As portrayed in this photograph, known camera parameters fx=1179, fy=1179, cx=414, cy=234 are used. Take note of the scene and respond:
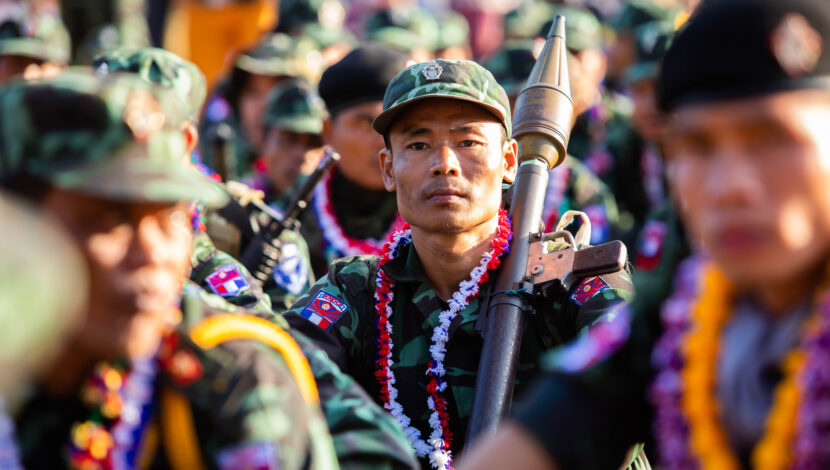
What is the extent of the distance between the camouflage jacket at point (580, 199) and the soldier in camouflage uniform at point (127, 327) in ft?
15.0

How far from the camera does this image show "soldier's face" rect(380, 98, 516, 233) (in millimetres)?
4441

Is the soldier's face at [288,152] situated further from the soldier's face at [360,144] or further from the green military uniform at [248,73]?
the green military uniform at [248,73]

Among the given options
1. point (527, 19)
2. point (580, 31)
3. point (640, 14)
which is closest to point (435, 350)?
point (580, 31)

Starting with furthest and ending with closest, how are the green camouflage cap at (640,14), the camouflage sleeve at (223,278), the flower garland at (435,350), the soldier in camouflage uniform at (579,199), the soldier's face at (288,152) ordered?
the green camouflage cap at (640,14), the soldier's face at (288,152), the soldier in camouflage uniform at (579,199), the camouflage sleeve at (223,278), the flower garland at (435,350)

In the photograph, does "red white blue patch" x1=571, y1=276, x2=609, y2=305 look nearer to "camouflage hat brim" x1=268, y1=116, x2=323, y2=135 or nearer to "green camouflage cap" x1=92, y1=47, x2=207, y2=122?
"green camouflage cap" x1=92, y1=47, x2=207, y2=122

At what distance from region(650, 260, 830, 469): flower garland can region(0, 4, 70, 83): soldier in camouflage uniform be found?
235 inches

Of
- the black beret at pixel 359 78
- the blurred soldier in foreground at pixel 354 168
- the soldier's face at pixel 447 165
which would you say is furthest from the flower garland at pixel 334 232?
the soldier's face at pixel 447 165

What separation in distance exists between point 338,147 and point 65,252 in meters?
4.67

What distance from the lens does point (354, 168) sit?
6.88 metres

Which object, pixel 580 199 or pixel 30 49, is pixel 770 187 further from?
pixel 30 49

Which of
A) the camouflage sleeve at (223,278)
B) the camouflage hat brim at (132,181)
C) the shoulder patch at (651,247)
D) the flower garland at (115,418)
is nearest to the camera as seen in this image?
the camouflage hat brim at (132,181)

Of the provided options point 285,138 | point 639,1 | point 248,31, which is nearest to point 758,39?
point 285,138

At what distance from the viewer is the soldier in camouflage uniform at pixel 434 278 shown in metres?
4.24

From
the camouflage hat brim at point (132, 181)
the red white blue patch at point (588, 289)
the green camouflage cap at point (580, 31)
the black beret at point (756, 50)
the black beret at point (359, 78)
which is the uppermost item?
the green camouflage cap at point (580, 31)
